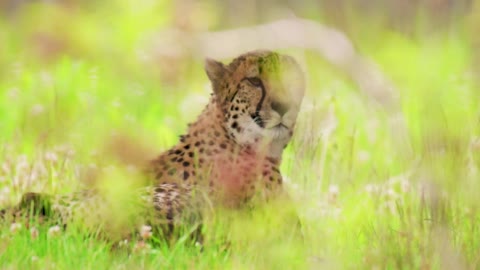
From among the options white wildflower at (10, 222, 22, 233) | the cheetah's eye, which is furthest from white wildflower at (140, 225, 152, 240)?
the cheetah's eye

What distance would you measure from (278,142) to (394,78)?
2882 mm

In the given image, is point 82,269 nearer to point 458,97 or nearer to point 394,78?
point 458,97

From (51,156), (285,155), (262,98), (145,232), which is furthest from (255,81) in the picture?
(285,155)

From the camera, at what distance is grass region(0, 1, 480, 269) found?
4.36 metres

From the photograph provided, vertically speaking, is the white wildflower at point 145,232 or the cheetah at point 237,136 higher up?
the cheetah at point 237,136

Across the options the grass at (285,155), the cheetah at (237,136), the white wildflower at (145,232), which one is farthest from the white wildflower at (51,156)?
the white wildflower at (145,232)

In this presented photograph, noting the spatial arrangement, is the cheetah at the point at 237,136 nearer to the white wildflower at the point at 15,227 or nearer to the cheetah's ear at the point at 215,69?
the cheetah's ear at the point at 215,69

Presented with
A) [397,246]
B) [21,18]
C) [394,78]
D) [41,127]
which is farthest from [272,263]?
[21,18]

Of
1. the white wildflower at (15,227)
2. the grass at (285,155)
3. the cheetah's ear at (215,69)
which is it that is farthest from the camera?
the cheetah's ear at (215,69)

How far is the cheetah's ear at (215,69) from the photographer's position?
5457mm

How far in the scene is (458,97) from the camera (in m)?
7.32

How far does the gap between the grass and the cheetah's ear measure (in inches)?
3.7

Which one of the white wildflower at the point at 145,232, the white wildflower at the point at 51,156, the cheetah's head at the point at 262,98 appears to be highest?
the cheetah's head at the point at 262,98

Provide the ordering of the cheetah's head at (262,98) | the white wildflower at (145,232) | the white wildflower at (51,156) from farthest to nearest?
the white wildflower at (51,156), the cheetah's head at (262,98), the white wildflower at (145,232)
